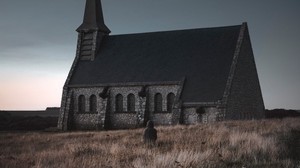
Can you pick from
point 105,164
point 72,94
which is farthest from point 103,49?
point 105,164

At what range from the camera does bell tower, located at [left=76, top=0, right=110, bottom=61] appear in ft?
166

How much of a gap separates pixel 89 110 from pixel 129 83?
588 cm

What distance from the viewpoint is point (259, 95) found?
46219mm

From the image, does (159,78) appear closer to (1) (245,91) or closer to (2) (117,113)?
(2) (117,113)

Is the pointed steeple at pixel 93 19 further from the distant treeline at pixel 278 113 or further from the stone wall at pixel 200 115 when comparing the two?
the distant treeline at pixel 278 113

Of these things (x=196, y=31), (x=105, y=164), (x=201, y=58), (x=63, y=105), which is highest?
(x=196, y=31)

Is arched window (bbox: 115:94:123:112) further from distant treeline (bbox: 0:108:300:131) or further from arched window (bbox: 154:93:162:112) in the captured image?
distant treeline (bbox: 0:108:300:131)

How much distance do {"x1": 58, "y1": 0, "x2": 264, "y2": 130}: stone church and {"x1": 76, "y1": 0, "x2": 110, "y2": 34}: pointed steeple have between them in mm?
115

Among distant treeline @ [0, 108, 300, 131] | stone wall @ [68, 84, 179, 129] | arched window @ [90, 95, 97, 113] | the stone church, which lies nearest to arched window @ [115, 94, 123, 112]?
the stone church

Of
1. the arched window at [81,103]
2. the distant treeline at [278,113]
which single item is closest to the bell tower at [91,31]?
the arched window at [81,103]

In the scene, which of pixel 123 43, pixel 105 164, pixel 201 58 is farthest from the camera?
pixel 123 43

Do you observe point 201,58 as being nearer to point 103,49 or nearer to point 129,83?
point 129,83

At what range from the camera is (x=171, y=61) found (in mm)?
45281

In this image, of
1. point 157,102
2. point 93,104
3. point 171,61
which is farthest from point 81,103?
point 171,61
